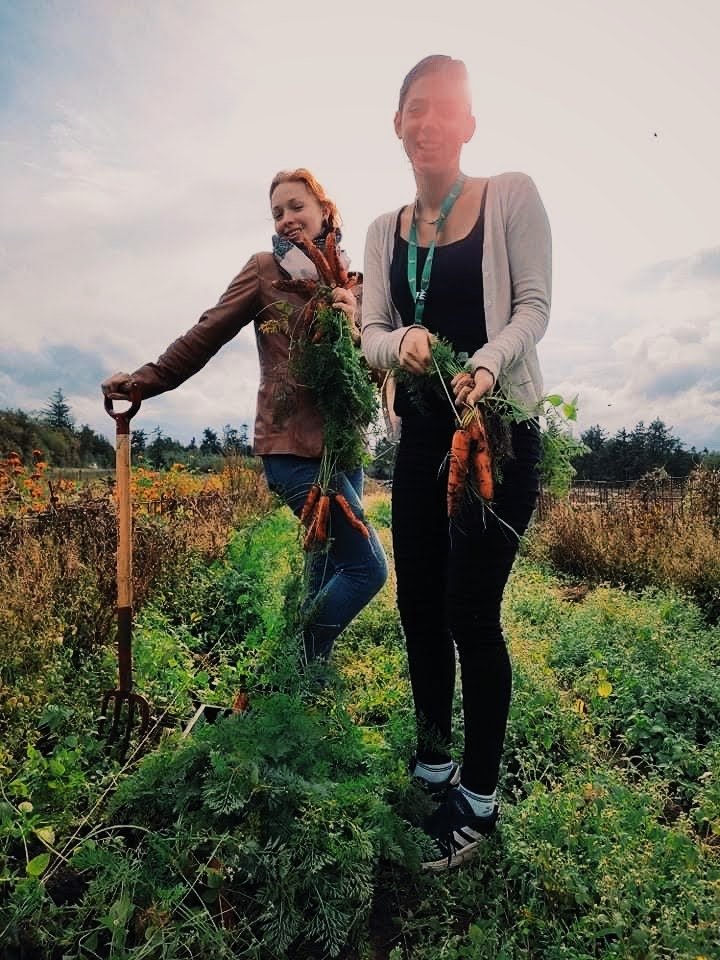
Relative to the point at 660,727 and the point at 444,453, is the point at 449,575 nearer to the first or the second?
the point at 444,453

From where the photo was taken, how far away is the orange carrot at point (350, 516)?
8.73ft

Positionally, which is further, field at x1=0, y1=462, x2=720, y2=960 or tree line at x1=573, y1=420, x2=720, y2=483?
tree line at x1=573, y1=420, x2=720, y2=483

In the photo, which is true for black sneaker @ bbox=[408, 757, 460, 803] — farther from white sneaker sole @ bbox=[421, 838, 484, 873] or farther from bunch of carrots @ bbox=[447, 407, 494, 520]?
bunch of carrots @ bbox=[447, 407, 494, 520]

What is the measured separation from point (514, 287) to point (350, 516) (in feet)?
3.54

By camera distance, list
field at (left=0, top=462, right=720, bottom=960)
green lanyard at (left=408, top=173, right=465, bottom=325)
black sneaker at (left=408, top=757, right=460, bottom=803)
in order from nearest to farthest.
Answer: field at (left=0, top=462, right=720, bottom=960), green lanyard at (left=408, top=173, right=465, bottom=325), black sneaker at (left=408, top=757, right=460, bottom=803)

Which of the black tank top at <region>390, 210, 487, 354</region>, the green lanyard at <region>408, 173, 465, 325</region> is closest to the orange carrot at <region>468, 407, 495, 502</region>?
the black tank top at <region>390, 210, 487, 354</region>

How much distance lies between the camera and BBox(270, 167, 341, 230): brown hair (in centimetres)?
261

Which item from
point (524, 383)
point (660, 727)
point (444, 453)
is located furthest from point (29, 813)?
point (660, 727)

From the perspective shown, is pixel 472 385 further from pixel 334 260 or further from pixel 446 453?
pixel 334 260

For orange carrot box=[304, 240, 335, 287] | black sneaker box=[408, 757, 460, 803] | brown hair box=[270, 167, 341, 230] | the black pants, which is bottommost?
black sneaker box=[408, 757, 460, 803]

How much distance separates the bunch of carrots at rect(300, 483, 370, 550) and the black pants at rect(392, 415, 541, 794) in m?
0.35

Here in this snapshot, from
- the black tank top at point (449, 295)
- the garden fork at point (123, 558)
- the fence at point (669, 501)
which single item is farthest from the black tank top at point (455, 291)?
the fence at point (669, 501)

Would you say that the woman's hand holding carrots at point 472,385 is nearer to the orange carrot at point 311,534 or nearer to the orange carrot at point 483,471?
the orange carrot at point 483,471

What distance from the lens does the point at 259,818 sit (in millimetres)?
1915
